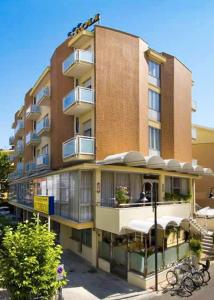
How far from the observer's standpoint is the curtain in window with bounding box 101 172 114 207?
23125 mm

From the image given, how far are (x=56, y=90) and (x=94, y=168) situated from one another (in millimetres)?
10747

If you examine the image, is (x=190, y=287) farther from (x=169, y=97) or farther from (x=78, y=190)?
(x=169, y=97)

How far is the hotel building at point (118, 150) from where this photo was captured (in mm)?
21156

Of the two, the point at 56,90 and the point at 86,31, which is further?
the point at 56,90

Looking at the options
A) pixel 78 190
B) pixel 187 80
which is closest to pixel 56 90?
pixel 78 190

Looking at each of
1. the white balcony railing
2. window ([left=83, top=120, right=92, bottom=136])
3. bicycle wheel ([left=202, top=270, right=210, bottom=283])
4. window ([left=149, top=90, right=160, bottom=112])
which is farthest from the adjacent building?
the white balcony railing

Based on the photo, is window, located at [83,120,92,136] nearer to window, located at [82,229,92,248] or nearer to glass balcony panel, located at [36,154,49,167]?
glass balcony panel, located at [36,154,49,167]

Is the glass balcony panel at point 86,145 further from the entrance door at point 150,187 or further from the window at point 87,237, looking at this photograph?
the window at point 87,237

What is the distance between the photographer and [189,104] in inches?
1266

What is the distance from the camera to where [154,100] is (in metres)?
28.1

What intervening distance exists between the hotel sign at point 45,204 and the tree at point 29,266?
5.99m

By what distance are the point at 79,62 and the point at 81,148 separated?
22.5ft

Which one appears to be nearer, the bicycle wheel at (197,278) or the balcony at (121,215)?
the bicycle wheel at (197,278)

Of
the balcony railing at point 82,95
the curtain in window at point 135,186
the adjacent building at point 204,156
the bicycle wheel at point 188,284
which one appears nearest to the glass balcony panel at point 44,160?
the balcony railing at point 82,95
